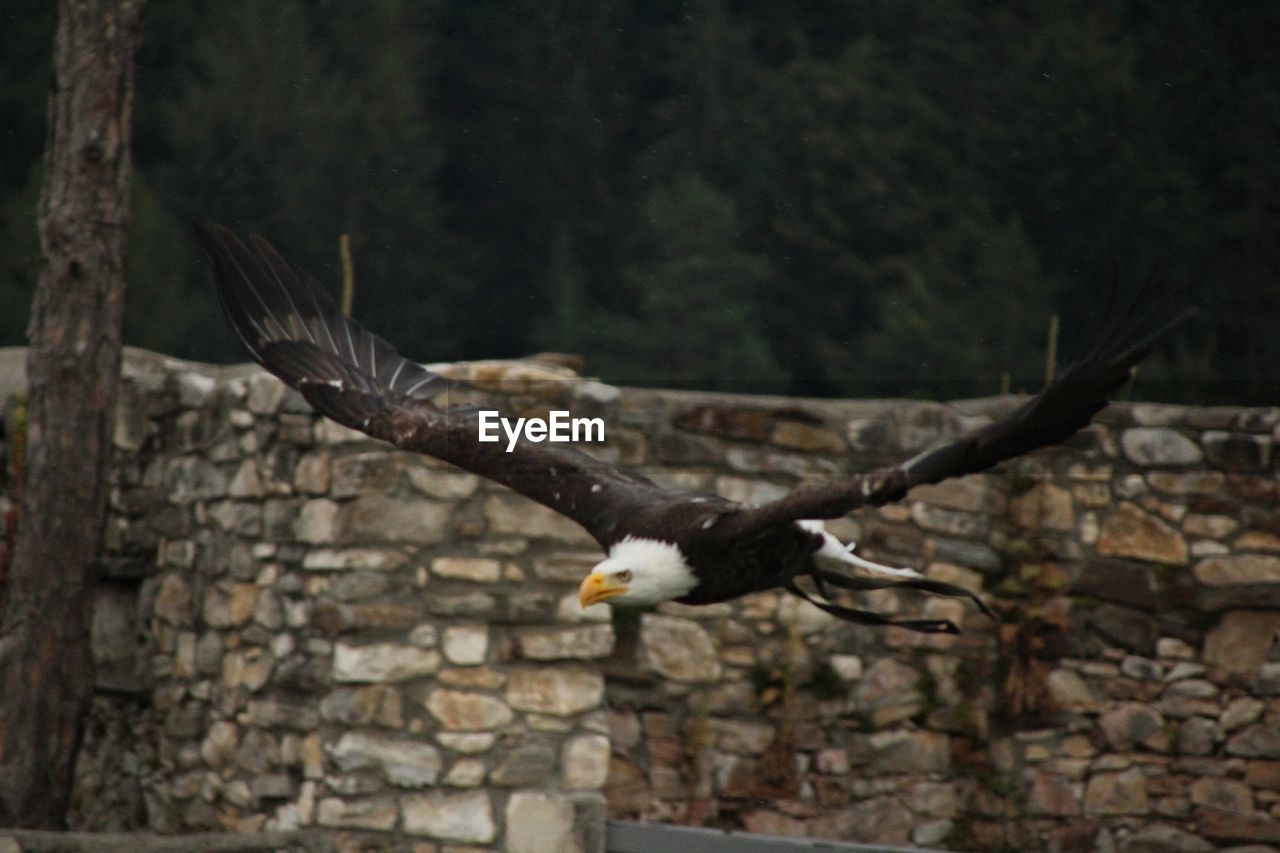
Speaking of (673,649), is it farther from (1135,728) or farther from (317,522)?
(1135,728)

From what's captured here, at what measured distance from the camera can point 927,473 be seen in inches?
147

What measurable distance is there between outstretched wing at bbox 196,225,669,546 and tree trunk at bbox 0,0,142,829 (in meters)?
1.94

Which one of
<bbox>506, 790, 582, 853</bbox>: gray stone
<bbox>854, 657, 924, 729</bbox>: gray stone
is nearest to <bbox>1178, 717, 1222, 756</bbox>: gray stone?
<bbox>854, 657, 924, 729</bbox>: gray stone

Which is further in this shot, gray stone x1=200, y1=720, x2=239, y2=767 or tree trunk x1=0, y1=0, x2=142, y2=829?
tree trunk x1=0, y1=0, x2=142, y2=829

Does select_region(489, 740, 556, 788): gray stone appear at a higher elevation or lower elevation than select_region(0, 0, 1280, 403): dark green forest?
lower

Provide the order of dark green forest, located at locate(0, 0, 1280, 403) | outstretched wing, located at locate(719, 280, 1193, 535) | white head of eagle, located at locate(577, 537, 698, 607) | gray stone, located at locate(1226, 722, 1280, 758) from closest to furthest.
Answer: outstretched wing, located at locate(719, 280, 1193, 535), white head of eagle, located at locate(577, 537, 698, 607), gray stone, located at locate(1226, 722, 1280, 758), dark green forest, located at locate(0, 0, 1280, 403)

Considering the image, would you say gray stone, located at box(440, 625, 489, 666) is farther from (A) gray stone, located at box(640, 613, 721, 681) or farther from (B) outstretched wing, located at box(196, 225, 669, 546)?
(B) outstretched wing, located at box(196, 225, 669, 546)

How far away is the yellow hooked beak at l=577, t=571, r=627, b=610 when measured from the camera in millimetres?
4105

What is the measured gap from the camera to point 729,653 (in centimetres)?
683

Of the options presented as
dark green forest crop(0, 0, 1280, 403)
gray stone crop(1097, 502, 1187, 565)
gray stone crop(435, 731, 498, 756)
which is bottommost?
gray stone crop(435, 731, 498, 756)

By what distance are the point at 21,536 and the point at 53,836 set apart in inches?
79.6

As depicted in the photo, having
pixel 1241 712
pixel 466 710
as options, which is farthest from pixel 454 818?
pixel 1241 712

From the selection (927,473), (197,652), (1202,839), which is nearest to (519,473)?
(927,473)

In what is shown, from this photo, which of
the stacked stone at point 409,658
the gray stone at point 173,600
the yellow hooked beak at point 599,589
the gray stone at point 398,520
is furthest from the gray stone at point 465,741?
the yellow hooked beak at point 599,589
